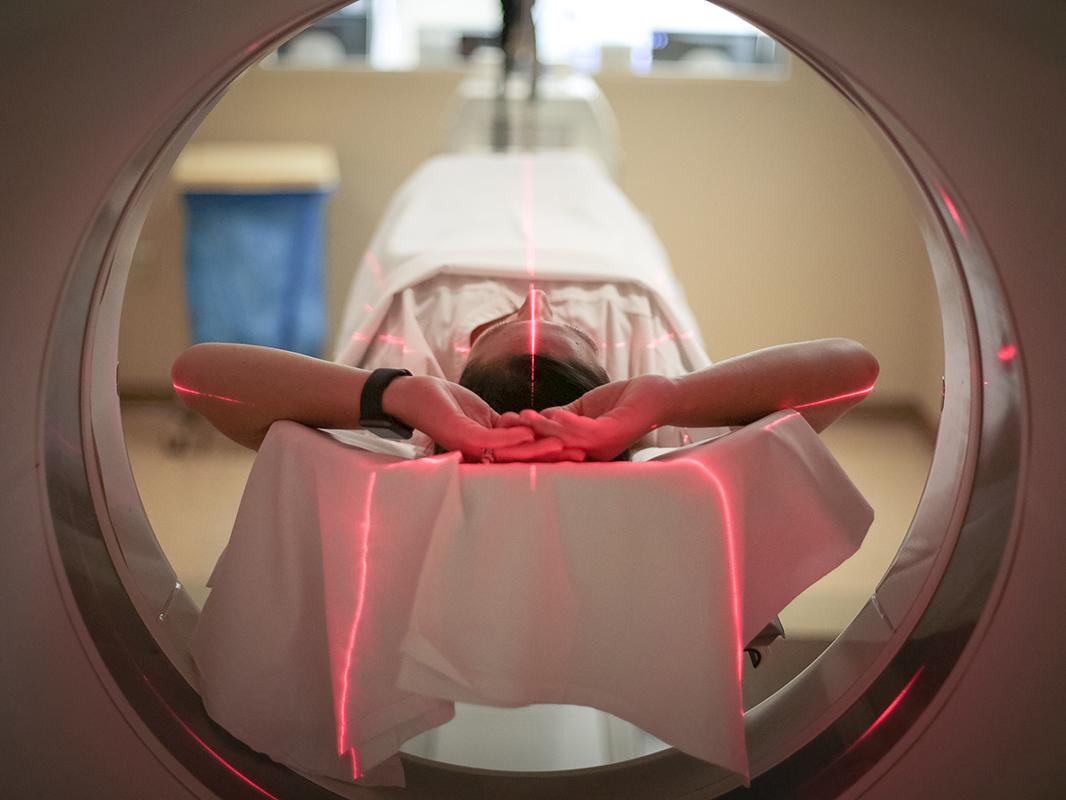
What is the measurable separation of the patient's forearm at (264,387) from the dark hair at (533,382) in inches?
8.5

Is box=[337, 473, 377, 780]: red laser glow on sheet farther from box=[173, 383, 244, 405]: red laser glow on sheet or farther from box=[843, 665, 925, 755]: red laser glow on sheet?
box=[843, 665, 925, 755]: red laser glow on sheet

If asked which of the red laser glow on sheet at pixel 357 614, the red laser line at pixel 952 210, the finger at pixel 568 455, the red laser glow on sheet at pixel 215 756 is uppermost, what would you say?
the red laser line at pixel 952 210

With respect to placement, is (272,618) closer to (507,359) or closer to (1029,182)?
(507,359)

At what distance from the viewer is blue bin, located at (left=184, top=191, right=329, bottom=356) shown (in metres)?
2.78

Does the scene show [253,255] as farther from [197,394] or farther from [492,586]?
[492,586]

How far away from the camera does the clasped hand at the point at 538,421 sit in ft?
2.72

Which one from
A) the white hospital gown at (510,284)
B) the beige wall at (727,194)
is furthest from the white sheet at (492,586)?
the beige wall at (727,194)

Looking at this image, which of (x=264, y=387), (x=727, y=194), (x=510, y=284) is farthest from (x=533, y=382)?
(x=727, y=194)

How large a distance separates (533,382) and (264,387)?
30 centimetres

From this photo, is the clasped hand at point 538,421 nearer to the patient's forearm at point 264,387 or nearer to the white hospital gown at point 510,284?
the patient's forearm at point 264,387

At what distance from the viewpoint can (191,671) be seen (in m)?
0.86

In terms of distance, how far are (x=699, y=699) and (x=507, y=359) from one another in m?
0.48

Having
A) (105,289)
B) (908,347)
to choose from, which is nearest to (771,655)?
(105,289)

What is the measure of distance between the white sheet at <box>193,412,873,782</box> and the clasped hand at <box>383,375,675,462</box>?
0.16 ft
